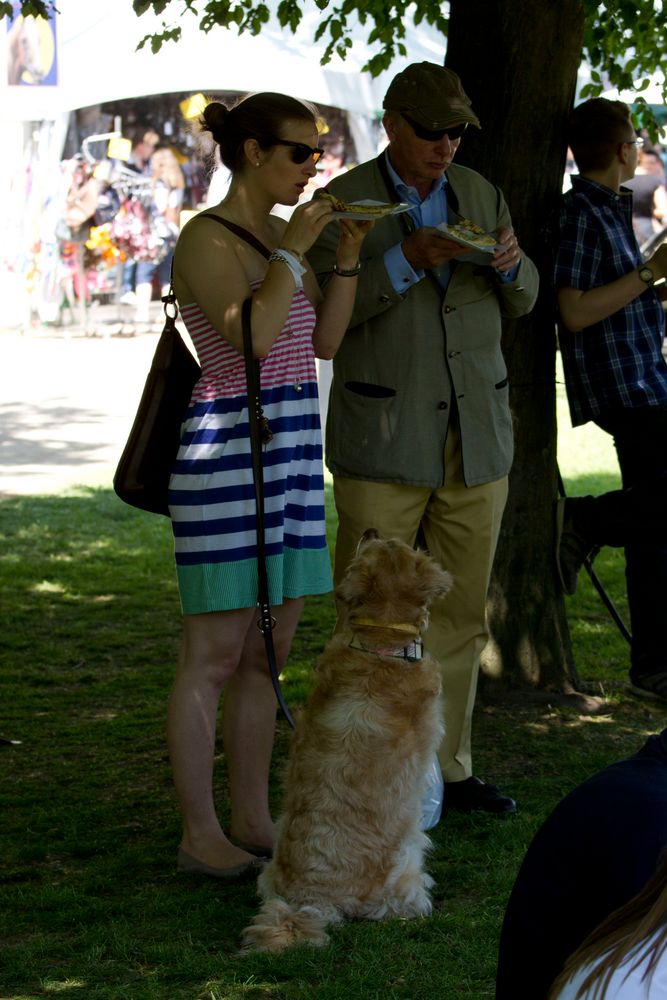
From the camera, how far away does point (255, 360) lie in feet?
11.9

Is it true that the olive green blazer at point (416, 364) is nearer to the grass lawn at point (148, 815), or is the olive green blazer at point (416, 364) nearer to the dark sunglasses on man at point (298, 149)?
the dark sunglasses on man at point (298, 149)

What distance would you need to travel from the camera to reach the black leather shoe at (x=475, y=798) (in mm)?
4438

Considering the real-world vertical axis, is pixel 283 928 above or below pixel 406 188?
below

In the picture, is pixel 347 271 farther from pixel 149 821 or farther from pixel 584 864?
pixel 584 864

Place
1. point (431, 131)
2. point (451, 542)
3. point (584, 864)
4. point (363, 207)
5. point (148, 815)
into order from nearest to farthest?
1. point (584, 864)
2. point (363, 207)
3. point (431, 131)
4. point (451, 542)
5. point (148, 815)

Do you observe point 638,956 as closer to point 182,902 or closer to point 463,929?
point 463,929

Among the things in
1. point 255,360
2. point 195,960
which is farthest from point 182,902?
point 255,360

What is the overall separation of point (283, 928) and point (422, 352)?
1852mm

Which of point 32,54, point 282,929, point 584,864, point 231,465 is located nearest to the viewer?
point 584,864

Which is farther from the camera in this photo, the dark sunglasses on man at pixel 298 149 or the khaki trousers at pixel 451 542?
the khaki trousers at pixel 451 542

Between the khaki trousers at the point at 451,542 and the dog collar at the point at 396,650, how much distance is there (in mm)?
676

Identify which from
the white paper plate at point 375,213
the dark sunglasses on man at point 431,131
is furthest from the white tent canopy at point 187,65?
the white paper plate at point 375,213

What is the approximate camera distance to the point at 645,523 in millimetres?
5320

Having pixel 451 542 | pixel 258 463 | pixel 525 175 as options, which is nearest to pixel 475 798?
pixel 451 542
